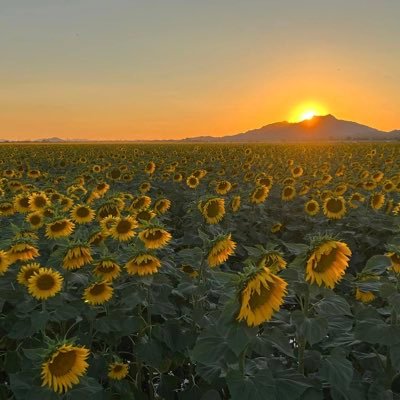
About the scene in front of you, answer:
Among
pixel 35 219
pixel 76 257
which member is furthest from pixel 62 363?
pixel 35 219

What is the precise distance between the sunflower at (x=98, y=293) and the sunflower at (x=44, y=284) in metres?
0.22

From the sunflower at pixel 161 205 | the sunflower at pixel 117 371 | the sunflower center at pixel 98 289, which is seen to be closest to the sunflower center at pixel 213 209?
the sunflower at pixel 161 205

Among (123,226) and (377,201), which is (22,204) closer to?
(123,226)

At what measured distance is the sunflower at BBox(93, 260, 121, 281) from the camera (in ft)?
12.1

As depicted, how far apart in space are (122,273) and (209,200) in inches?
83.9

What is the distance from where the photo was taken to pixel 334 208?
789cm

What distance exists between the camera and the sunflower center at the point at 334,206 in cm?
789

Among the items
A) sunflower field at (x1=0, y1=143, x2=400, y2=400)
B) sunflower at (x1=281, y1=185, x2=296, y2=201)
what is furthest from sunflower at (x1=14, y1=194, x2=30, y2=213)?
sunflower at (x1=281, y1=185, x2=296, y2=201)

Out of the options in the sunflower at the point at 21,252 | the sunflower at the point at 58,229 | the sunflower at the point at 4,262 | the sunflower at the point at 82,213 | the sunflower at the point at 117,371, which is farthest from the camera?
the sunflower at the point at 82,213

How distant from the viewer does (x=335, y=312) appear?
105 inches

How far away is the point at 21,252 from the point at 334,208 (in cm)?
534

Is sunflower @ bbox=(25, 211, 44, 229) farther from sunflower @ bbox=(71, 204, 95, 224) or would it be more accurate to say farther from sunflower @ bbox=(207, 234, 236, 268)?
sunflower @ bbox=(207, 234, 236, 268)

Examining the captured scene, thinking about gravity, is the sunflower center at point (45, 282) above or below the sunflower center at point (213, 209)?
below

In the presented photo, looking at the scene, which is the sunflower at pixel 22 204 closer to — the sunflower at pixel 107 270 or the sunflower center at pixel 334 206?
the sunflower at pixel 107 270
